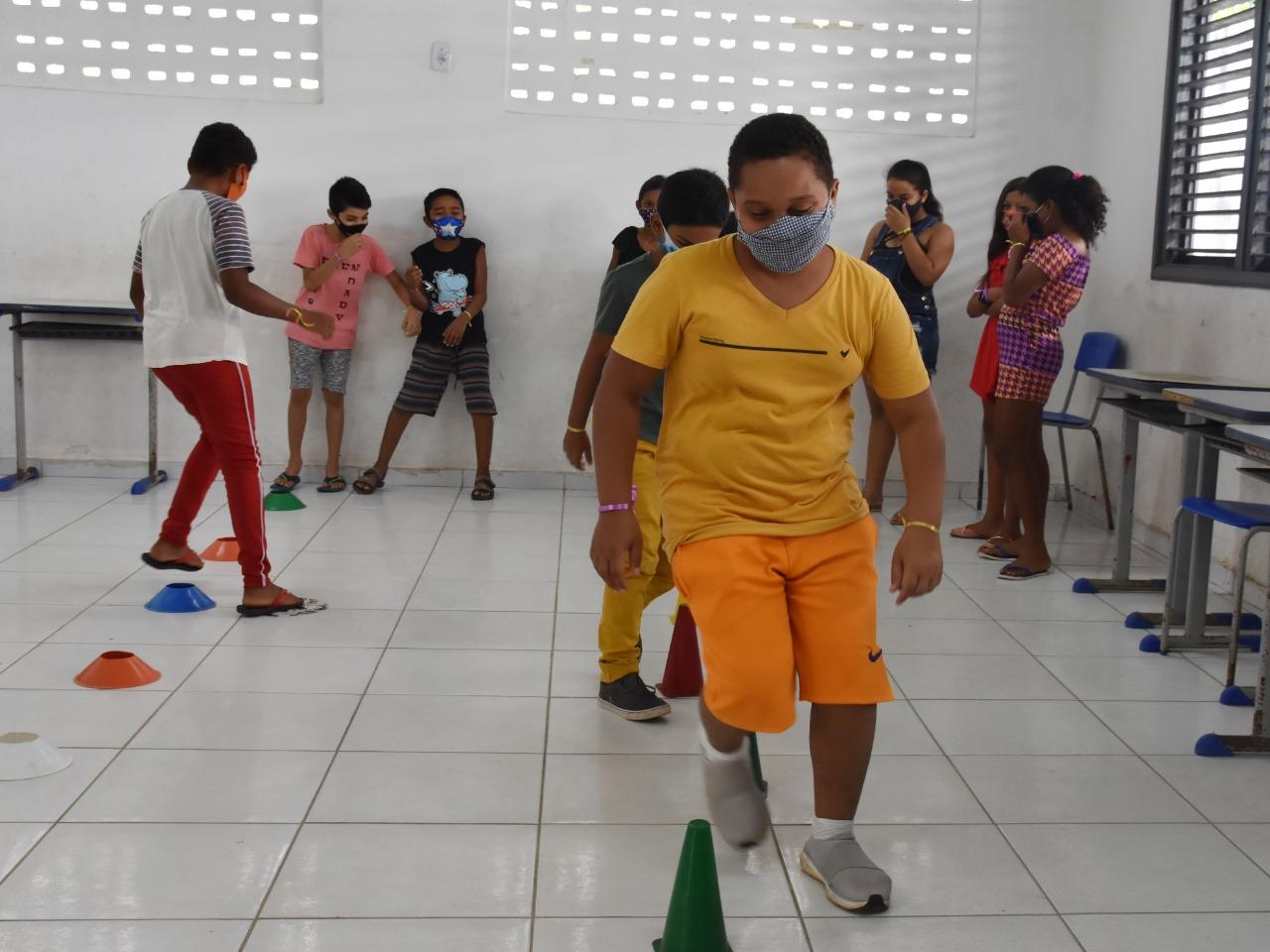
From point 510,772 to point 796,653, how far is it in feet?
2.94

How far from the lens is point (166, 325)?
3873 millimetres

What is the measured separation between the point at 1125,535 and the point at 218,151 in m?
3.22

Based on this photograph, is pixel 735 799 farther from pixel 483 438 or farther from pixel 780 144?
pixel 483 438

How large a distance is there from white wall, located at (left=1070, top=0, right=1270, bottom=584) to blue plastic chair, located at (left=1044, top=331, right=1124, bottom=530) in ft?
0.23

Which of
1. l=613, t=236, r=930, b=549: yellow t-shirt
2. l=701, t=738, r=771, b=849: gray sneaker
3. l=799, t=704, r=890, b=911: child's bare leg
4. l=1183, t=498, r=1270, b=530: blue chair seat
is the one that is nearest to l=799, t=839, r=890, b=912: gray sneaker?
l=799, t=704, r=890, b=911: child's bare leg

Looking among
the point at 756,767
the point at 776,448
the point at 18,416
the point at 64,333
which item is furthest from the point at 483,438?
the point at 776,448

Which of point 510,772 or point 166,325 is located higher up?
point 166,325

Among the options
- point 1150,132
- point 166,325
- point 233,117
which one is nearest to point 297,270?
point 233,117

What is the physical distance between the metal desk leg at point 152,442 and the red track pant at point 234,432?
1.99 metres

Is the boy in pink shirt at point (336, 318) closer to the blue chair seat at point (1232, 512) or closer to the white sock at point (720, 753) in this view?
the blue chair seat at point (1232, 512)

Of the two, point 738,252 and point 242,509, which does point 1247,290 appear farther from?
point 242,509

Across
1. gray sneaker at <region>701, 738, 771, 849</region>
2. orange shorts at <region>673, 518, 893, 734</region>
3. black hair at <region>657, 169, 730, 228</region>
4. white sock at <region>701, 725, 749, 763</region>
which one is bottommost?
gray sneaker at <region>701, 738, 771, 849</region>

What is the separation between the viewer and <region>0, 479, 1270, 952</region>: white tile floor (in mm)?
2281

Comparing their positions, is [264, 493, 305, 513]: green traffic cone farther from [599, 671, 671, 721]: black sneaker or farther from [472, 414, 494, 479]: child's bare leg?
A: [599, 671, 671, 721]: black sneaker
